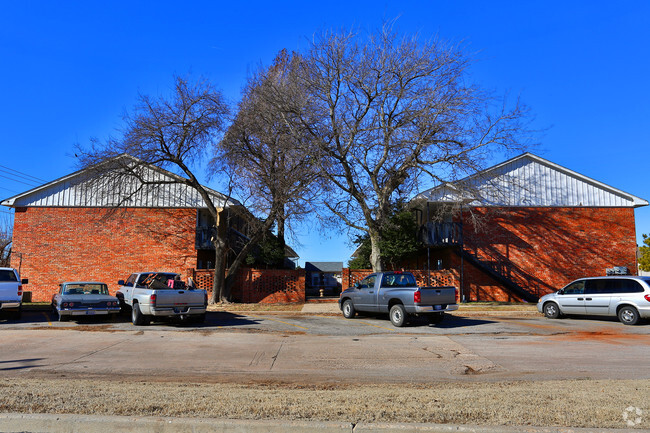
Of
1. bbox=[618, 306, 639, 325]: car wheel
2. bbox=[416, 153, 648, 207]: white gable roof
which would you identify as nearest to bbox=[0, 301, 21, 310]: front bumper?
bbox=[618, 306, 639, 325]: car wheel

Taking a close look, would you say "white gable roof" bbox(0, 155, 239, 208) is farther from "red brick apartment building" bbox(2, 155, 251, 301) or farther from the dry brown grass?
the dry brown grass

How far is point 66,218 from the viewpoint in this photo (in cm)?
2716

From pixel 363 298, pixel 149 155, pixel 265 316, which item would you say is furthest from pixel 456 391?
pixel 149 155

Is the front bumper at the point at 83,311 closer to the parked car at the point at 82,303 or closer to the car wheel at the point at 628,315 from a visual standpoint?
the parked car at the point at 82,303

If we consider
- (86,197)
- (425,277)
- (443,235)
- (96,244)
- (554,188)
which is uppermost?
(554,188)

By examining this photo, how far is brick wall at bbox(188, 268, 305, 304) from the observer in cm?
2559

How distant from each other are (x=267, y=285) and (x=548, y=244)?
16.5 metres

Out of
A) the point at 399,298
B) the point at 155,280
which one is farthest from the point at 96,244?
the point at 399,298

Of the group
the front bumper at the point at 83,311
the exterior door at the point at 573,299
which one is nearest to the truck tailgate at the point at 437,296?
the exterior door at the point at 573,299

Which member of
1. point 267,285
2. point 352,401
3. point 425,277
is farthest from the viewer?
point 267,285

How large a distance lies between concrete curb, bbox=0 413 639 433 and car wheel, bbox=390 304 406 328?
1061cm

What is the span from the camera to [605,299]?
16.9 metres

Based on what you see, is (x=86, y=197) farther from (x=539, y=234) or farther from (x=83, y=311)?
(x=539, y=234)

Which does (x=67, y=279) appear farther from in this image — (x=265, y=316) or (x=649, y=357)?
(x=649, y=357)
